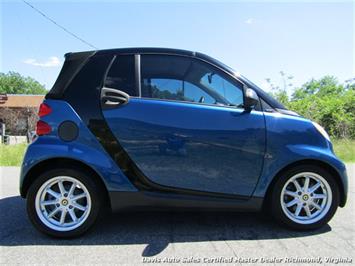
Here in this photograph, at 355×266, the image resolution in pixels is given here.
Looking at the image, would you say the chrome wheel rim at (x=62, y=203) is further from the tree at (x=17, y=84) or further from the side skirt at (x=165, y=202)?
the tree at (x=17, y=84)

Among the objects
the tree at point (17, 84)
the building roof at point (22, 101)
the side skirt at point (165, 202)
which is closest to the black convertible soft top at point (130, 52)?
the side skirt at point (165, 202)

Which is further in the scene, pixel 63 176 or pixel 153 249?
pixel 63 176

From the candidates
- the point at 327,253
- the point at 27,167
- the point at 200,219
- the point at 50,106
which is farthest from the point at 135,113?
the point at 327,253

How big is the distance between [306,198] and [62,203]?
2.41m

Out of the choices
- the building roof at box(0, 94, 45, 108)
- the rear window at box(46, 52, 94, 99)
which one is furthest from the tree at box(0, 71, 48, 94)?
the rear window at box(46, 52, 94, 99)

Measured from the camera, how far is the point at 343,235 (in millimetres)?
2988

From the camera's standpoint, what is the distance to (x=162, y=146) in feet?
9.35

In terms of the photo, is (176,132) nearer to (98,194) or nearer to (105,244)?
(98,194)

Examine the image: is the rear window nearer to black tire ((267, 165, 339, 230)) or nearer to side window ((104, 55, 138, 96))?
side window ((104, 55, 138, 96))

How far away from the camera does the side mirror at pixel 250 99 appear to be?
285cm

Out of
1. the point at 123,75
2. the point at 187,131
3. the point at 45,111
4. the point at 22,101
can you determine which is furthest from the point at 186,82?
the point at 22,101

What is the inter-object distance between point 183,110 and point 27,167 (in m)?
1.56

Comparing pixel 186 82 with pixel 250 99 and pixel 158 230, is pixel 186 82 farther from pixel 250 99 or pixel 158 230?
pixel 158 230

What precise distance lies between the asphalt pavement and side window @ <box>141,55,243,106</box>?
4.29ft
